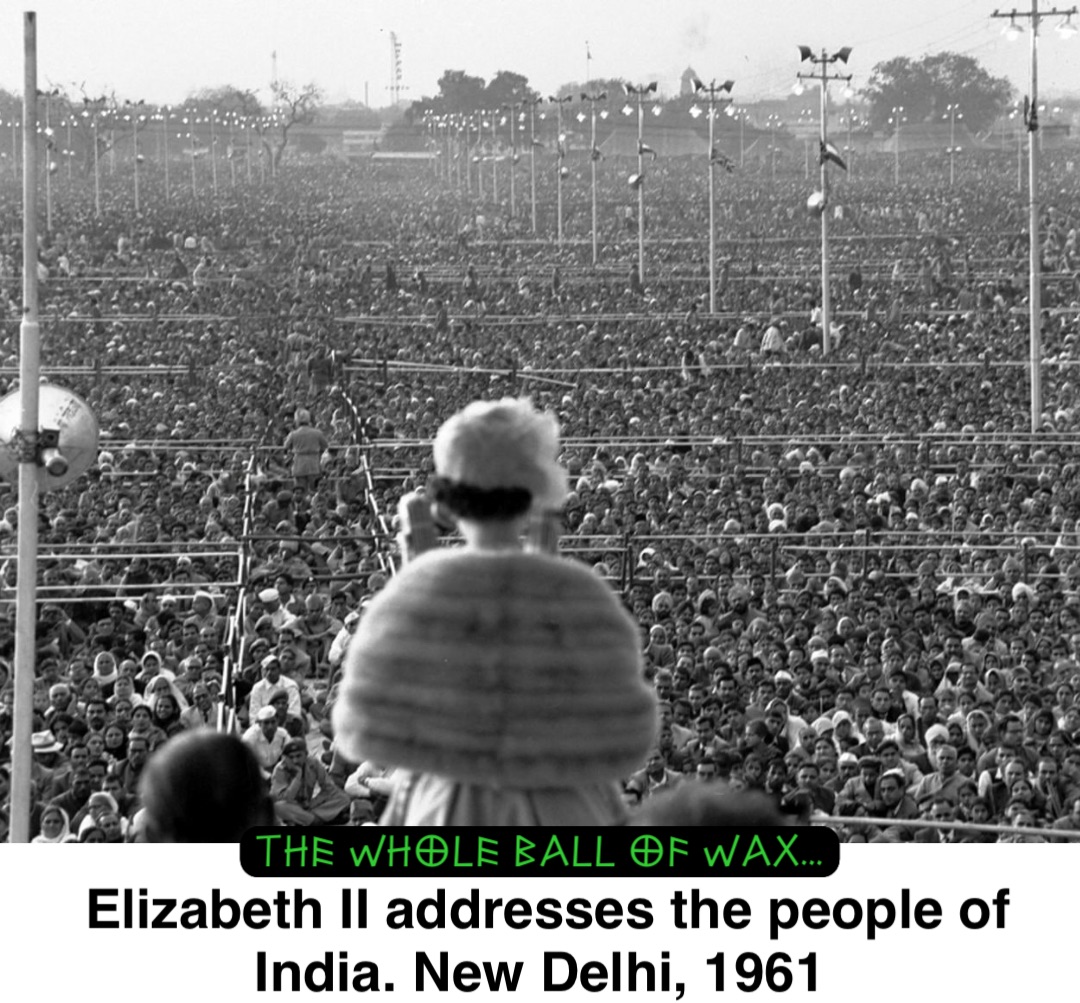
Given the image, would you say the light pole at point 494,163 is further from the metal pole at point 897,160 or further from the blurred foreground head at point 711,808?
the blurred foreground head at point 711,808

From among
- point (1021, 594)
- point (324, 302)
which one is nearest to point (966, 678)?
point (1021, 594)

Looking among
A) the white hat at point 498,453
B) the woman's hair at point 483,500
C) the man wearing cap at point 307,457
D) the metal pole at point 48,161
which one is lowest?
the man wearing cap at point 307,457

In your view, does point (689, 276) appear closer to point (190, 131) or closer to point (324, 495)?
point (324, 495)

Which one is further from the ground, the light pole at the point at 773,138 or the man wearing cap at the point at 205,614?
the light pole at the point at 773,138

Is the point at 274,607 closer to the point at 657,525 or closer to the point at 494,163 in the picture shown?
the point at 657,525

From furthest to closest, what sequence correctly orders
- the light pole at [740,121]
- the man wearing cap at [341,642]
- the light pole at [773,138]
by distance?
the light pole at [740,121]
the light pole at [773,138]
the man wearing cap at [341,642]

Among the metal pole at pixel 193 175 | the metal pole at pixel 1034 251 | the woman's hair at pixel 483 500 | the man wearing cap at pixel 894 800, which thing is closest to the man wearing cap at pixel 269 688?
the man wearing cap at pixel 894 800
